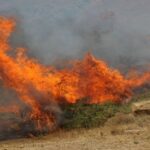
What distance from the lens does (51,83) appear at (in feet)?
70.5

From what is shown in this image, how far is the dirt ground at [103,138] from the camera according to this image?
16.7 meters

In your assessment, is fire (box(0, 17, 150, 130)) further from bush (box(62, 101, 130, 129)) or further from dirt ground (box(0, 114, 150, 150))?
dirt ground (box(0, 114, 150, 150))

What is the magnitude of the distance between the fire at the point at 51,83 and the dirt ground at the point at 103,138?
1368 millimetres

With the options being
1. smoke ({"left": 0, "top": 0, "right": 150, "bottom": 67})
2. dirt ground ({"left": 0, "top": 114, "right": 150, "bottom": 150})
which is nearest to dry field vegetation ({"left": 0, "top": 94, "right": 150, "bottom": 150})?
dirt ground ({"left": 0, "top": 114, "right": 150, "bottom": 150})

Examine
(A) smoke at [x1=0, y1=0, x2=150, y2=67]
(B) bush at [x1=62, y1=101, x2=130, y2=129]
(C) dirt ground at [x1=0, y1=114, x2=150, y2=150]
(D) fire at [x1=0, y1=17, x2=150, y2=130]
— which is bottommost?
(C) dirt ground at [x1=0, y1=114, x2=150, y2=150]

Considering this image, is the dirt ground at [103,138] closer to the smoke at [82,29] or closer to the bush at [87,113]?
the bush at [87,113]

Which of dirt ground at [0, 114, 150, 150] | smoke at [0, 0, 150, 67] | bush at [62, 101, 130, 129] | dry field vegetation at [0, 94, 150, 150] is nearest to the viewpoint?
dirt ground at [0, 114, 150, 150]

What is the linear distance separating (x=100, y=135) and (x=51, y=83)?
405 cm

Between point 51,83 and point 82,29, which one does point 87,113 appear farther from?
point 82,29

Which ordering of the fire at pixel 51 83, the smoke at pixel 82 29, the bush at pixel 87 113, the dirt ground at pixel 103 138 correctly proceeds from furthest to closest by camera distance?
the smoke at pixel 82 29, the fire at pixel 51 83, the bush at pixel 87 113, the dirt ground at pixel 103 138

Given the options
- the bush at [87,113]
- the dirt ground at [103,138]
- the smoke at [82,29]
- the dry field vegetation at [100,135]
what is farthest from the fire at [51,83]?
the smoke at [82,29]

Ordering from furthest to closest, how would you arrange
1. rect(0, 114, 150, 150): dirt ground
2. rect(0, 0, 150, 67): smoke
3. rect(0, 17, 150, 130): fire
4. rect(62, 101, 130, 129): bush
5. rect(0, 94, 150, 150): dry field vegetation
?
1. rect(0, 0, 150, 67): smoke
2. rect(0, 17, 150, 130): fire
3. rect(62, 101, 130, 129): bush
4. rect(0, 94, 150, 150): dry field vegetation
5. rect(0, 114, 150, 150): dirt ground

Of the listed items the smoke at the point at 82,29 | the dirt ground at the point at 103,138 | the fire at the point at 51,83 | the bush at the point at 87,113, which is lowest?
the dirt ground at the point at 103,138

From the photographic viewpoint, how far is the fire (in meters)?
21.1
